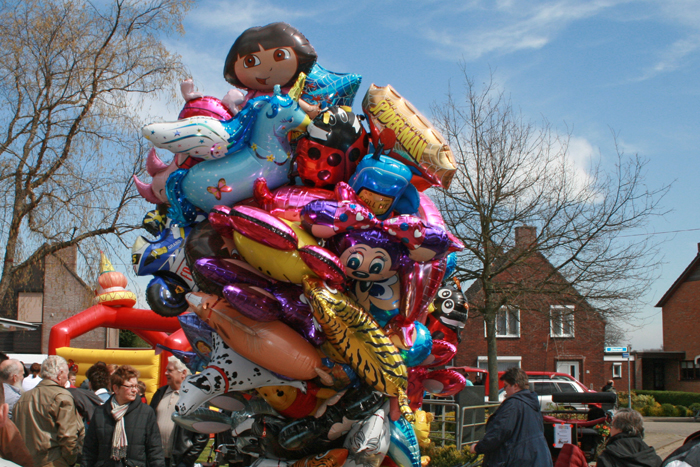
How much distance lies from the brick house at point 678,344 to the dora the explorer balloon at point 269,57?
1135 inches

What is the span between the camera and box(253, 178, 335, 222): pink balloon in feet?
12.7

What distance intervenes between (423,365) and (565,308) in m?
10.2

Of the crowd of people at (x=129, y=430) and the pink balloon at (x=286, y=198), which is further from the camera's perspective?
the crowd of people at (x=129, y=430)

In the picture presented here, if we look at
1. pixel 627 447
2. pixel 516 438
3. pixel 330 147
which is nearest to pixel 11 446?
pixel 330 147

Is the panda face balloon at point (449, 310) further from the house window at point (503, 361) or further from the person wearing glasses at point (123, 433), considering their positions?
the house window at point (503, 361)

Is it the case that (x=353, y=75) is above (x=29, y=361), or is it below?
above

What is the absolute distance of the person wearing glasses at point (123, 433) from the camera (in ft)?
14.4

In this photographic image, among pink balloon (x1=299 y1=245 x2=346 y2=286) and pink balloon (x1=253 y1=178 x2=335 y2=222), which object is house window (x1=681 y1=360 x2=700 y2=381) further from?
pink balloon (x1=299 y1=245 x2=346 y2=286)

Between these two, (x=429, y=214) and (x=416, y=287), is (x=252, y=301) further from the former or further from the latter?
(x=429, y=214)

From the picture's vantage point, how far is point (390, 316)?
4.00 meters

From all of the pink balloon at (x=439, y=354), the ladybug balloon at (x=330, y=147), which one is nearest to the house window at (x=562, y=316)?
the pink balloon at (x=439, y=354)

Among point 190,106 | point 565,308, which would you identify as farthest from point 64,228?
point 565,308

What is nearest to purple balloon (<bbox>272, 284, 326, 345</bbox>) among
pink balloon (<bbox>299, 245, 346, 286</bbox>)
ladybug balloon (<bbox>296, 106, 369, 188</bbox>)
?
pink balloon (<bbox>299, 245, 346, 286</bbox>)

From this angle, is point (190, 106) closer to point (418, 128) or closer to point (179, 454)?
point (418, 128)
